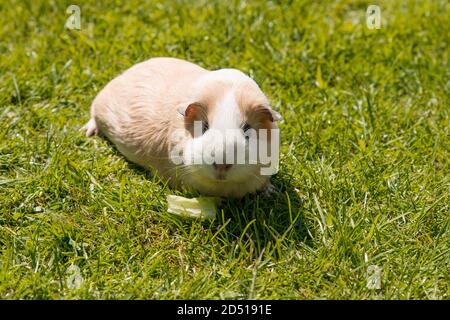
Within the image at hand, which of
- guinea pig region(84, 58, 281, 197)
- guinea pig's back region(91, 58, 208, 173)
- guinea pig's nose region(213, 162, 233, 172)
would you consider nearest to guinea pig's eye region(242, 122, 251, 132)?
guinea pig region(84, 58, 281, 197)

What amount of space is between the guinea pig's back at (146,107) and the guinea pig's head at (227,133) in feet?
0.82

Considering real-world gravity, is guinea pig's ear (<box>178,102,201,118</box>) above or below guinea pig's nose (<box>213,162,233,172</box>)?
above

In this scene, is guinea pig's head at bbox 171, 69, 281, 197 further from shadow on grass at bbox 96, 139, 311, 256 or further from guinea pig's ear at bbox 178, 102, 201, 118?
shadow on grass at bbox 96, 139, 311, 256

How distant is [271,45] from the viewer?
5785mm

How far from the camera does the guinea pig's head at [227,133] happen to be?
351 centimetres

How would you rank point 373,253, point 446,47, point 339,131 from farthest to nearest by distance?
point 446,47 → point 339,131 → point 373,253

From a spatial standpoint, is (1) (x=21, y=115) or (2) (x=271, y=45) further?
(2) (x=271, y=45)

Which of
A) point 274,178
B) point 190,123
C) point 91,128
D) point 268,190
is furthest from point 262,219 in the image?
point 91,128

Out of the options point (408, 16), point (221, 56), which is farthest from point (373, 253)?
point (408, 16)

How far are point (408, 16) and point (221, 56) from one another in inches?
76.6

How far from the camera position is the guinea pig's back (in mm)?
4137
